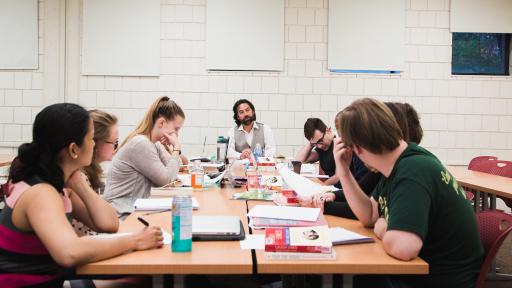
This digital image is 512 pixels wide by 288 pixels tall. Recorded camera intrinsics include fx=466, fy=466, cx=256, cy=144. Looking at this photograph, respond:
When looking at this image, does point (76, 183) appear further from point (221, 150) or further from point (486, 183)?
point (221, 150)

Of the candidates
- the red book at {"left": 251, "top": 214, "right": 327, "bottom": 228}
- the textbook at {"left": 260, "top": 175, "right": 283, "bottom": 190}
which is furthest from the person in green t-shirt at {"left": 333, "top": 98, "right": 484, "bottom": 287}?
the textbook at {"left": 260, "top": 175, "right": 283, "bottom": 190}

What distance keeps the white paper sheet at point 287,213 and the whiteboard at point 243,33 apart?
3885 millimetres

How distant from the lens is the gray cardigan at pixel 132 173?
2.96m

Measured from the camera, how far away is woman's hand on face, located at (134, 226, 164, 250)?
162 centimetres

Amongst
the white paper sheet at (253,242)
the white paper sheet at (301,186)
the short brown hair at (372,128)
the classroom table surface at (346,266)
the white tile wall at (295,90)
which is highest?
the white tile wall at (295,90)

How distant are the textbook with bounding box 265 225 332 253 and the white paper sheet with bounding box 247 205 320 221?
0.37m

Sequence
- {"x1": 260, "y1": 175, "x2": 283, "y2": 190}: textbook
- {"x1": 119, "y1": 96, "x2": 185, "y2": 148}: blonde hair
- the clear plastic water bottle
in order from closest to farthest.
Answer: {"x1": 260, "y1": 175, "x2": 283, "y2": 190}: textbook → {"x1": 119, "y1": 96, "x2": 185, "y2": 148}: blonde hair → the clear plastic water bottle

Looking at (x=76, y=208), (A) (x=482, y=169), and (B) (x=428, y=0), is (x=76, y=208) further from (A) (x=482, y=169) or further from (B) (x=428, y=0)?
(B) (x=428, y=0)

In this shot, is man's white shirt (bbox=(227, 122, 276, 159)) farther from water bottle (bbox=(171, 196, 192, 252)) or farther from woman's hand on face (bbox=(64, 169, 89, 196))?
water bottle (bbox=(171, 196, 192, 252))

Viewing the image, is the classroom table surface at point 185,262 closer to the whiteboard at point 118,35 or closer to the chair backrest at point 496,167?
the chair backrest at point 496,167

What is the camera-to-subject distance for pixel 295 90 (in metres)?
5.98

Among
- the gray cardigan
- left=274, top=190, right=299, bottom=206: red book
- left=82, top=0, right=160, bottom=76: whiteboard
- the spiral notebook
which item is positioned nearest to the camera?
the spiral notebook

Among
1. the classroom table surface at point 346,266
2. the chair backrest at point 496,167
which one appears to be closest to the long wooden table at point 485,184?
the chair backrest at point 496,167

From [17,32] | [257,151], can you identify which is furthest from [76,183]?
[17,32]
